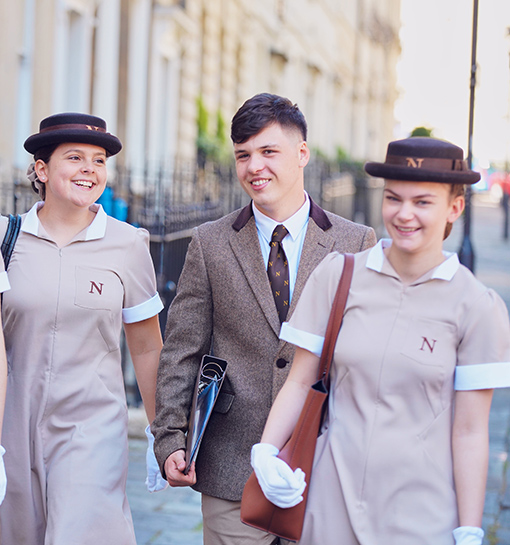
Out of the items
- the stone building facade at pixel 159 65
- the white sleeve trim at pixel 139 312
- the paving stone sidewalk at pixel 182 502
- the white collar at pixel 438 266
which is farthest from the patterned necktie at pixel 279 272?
the stone building facade at pixel 159 65

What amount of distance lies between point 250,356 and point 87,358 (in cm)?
61

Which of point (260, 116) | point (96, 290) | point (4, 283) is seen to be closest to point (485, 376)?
point (260, 116)

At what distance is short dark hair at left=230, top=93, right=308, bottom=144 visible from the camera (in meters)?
3.48

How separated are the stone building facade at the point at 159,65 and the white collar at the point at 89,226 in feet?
20.3

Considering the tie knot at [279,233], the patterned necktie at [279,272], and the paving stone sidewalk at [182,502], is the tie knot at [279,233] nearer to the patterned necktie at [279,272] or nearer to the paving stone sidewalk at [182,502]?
the patterned necktie at [279,272]

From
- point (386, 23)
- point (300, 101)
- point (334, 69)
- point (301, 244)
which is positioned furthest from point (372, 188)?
point (386, 23)

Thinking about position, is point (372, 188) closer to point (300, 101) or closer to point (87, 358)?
point (300, 101)

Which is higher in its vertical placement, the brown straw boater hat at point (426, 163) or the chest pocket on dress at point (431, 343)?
the brown straw boater hat at point (426, 163)

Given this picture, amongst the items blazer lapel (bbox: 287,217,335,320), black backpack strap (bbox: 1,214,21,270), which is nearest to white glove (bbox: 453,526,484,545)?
blazer lapel (bbox: 287,217,335,320)

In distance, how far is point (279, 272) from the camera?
3.54 m

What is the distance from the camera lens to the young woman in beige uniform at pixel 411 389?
270cm

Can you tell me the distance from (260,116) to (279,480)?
1.34 m

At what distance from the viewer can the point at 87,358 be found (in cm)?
360

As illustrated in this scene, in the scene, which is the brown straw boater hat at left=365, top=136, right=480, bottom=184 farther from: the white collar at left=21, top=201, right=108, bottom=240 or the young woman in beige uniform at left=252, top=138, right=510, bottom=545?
the white collar at left=21, top=201, right=108, bottom=240
